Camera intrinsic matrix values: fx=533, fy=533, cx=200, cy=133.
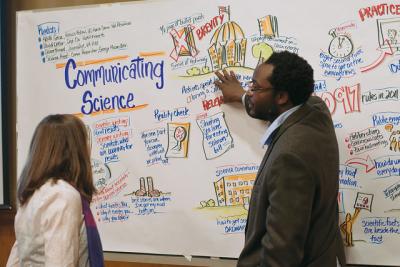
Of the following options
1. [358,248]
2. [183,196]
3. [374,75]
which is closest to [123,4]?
[183,196]

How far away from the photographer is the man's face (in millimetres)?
1929

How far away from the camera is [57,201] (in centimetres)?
175

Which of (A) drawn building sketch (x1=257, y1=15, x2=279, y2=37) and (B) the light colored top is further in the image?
(A) drawn building sketch (x1=257, y1=15, x2=279, y2=37)

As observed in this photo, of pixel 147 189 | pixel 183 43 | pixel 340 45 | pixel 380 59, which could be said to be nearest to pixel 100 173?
pixel 147 189

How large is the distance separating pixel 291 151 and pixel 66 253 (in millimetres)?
798

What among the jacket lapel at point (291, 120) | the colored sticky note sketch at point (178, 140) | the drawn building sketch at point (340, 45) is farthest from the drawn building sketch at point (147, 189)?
the drawn building sketch at point (340, 45)

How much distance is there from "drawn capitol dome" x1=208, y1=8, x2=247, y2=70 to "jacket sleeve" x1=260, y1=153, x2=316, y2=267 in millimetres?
789

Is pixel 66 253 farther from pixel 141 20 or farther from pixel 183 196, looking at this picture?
pixel 141 20

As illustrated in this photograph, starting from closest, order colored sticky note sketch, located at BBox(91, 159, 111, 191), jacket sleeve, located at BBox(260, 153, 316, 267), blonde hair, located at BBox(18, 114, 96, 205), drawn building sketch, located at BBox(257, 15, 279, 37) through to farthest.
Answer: jacket sleeve, located at BBox(260, 153, 316, 267)
blonde hair, located at BBox(18, 114, 96, 205)
drawn building sketch, located at BBox(257, 15, 279, 37)
colored sticky note sketch, located at BBox(91, 159, 111, 191)

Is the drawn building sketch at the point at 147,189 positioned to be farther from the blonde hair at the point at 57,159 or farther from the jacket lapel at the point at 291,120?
the jacket lapel at the point at 291,120

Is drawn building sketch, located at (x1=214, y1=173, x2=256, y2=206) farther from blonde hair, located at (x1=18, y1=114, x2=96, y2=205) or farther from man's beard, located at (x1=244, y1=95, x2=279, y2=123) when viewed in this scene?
blonde hair, located at (x1=18, y1=114, x2=96, y2=205)

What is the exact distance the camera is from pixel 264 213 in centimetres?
180

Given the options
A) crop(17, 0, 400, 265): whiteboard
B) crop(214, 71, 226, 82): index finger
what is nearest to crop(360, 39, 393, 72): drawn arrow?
crop(17, 0, 400, 265): whiteboard

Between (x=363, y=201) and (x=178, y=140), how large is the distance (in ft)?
2.83
